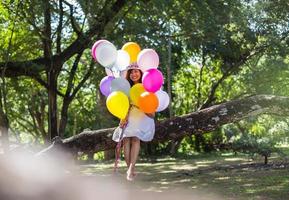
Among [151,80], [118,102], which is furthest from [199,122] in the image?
[118,102]

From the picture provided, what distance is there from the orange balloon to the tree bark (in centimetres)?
A: 162

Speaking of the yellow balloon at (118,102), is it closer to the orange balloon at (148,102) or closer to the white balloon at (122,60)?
the orange balloon at (148,102)

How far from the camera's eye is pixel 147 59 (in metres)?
5.90

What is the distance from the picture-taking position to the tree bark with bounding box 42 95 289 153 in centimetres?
754

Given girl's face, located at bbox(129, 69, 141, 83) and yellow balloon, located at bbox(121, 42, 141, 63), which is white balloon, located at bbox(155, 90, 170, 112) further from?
yellow balloon, located at bbox(121, 42, 141, 63)

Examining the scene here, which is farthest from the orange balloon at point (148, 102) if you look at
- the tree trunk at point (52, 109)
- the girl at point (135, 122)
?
the tree trunk at point (52, 109)

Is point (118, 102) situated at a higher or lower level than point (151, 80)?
lower

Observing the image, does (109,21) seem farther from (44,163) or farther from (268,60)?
(268,60)

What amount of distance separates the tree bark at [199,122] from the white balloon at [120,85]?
1.64 metres

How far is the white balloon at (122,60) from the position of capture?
6.13 meters

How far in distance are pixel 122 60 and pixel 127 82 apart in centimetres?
30

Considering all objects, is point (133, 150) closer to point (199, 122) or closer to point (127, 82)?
point (127, 82)

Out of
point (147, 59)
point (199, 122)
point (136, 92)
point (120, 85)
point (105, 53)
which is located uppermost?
point (105, 53)

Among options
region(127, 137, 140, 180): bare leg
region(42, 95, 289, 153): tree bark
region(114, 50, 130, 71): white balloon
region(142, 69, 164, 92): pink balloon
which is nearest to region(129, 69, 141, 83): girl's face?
region(114, 50, 130, 71): white balloon
